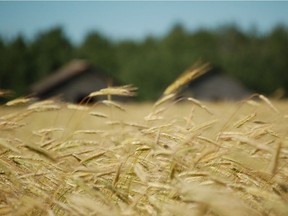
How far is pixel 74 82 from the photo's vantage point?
25609 millimetres

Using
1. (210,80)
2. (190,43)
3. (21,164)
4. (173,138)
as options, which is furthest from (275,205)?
(190,43)

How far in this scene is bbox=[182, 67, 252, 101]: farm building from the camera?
102ft

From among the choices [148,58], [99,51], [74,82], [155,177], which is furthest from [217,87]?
[155,177]

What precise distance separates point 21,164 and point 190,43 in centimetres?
4082

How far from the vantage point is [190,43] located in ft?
136

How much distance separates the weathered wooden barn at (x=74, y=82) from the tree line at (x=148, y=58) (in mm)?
5058

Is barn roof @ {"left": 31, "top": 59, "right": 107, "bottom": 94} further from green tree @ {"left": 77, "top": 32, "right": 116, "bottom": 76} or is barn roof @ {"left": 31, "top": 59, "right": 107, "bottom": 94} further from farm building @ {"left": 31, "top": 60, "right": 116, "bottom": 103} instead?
green tree @ {"left": 77, "top": 32, "right": 116, "bottom": 76}

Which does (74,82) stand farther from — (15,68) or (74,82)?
(15,68)

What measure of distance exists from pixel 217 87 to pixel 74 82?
481 inches

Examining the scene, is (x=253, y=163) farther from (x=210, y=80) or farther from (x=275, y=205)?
(x=210, y=80)

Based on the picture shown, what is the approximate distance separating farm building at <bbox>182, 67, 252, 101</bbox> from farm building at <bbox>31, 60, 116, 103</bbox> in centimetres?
912

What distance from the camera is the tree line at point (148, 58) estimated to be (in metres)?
32.1

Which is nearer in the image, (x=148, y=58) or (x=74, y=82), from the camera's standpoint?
(x=74, y=82)

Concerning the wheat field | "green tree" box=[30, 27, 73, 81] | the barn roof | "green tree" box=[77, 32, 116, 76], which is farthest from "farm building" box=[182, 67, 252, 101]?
the wheat field
